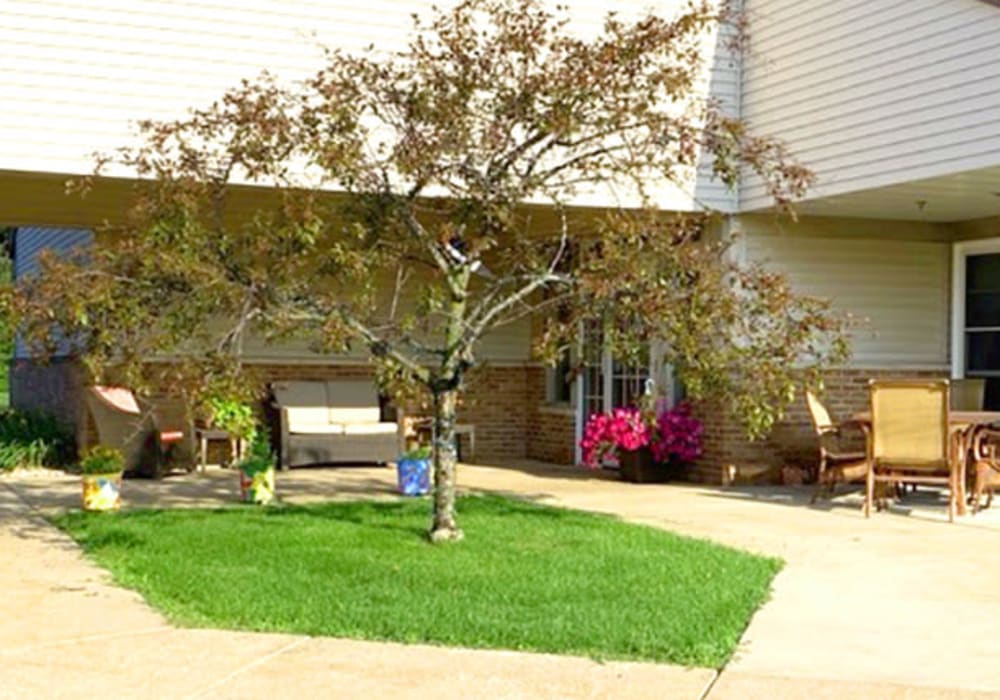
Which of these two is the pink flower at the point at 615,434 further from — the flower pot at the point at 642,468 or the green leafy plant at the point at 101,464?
the green leafy plant at the point at 101,464

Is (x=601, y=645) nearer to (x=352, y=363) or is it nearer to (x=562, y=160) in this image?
(x=562, y=160)

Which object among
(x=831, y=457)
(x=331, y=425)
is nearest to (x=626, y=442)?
(x=831, y=457)

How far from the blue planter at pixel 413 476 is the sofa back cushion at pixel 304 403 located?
282cm

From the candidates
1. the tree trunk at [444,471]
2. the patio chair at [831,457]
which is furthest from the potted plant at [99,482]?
the patio chair at [831,457]

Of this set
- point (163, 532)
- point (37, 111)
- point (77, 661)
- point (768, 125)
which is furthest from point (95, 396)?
point (77, 661)

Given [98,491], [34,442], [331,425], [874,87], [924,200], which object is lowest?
[98,491]

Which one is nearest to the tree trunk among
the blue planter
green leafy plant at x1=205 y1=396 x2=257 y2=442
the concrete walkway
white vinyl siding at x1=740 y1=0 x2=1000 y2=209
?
green leafy plant at x1=205 y1=396 x2=257 y2=442

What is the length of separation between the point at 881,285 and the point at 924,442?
3396 millimetres

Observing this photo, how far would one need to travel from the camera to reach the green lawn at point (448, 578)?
5973mm

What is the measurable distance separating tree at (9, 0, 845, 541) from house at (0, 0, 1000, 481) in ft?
4.12

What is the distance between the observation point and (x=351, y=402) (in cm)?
1457

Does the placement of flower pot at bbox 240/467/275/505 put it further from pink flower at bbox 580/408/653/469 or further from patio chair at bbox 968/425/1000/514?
patio chair at bbox 968/425/1000/514

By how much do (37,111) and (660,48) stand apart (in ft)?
16.7

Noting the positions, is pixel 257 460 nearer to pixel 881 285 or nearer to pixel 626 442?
pixel 626 442
